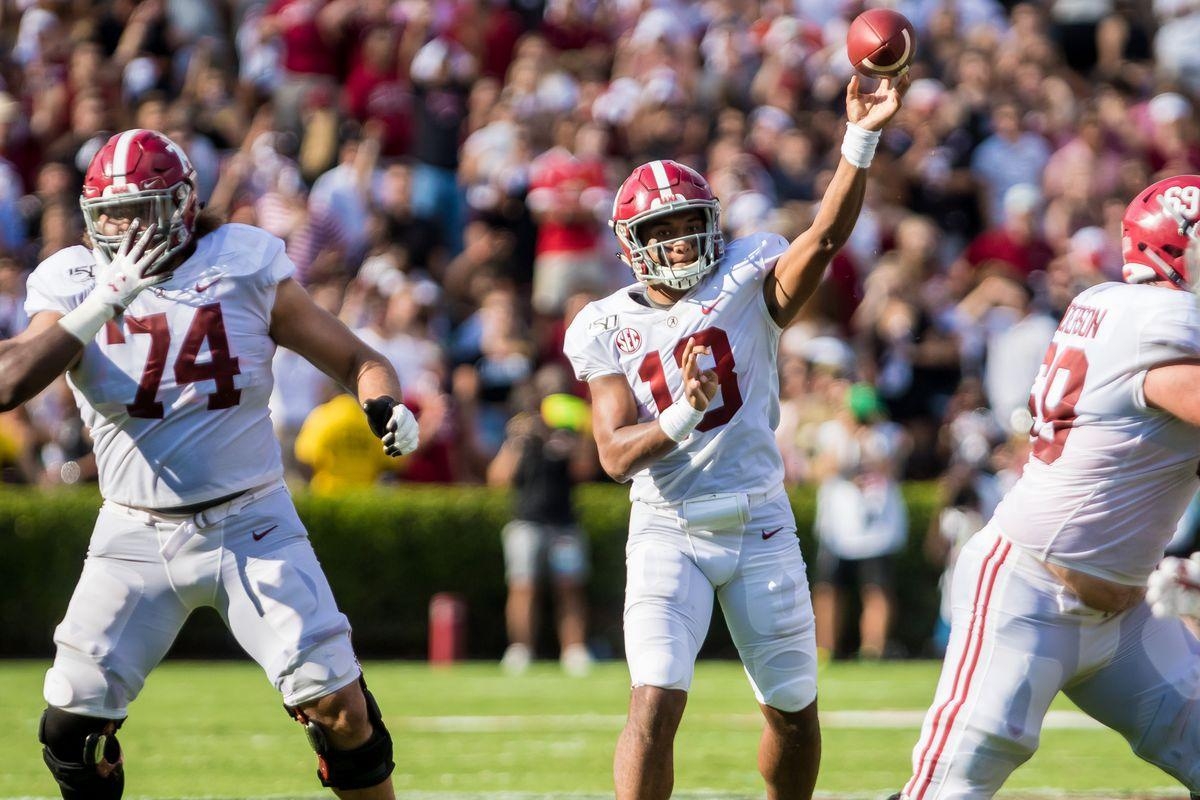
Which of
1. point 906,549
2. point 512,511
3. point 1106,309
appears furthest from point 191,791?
point 906,549

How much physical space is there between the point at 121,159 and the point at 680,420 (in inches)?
71.2

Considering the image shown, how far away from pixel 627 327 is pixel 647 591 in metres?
0.84

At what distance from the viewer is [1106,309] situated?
15.6ft

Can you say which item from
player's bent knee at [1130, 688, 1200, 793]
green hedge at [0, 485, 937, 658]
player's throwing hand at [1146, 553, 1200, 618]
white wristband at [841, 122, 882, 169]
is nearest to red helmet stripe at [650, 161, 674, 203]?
white wristband at [841, 122, 882, 169]

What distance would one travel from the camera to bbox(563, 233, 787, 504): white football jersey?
564 centimetres

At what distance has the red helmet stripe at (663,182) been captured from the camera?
5707 mm

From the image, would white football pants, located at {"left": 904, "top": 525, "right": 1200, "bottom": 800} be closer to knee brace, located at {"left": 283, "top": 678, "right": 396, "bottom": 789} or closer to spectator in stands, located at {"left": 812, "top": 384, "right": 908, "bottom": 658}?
knee brace, located at {"left": 283, "top": 678, "right": 396, "bottom": 789}

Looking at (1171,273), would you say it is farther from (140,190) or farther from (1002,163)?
(1002,163)

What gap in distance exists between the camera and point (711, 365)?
18.6 ft

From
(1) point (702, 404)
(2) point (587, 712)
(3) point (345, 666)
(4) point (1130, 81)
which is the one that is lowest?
(2) point (587, 712)

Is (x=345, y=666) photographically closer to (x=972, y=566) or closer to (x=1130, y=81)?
(x=972, y=566)

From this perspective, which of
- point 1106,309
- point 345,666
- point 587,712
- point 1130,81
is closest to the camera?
point 1106,309

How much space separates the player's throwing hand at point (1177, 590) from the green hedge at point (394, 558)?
8.80m

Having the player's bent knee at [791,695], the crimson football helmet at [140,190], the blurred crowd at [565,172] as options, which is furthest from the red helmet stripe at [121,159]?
the blurred crowd at [565,172]
